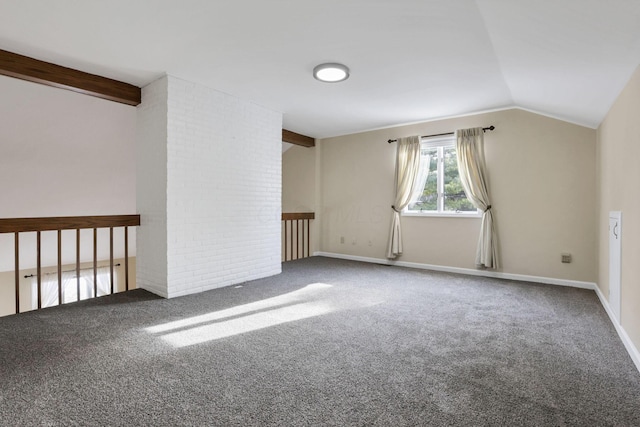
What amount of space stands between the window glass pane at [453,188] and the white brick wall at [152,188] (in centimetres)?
397

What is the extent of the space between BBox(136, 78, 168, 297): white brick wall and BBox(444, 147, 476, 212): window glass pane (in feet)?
13.0

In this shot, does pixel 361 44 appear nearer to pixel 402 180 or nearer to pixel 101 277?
pixel 402 180

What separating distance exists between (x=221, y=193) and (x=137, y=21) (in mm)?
1996

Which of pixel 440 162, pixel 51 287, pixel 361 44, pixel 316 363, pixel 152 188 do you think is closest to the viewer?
pixel 316 363

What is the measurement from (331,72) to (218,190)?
190cm

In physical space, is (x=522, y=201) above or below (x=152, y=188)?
below

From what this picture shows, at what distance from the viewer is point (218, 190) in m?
4.02

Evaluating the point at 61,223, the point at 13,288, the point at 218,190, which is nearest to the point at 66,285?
the point at 13,288

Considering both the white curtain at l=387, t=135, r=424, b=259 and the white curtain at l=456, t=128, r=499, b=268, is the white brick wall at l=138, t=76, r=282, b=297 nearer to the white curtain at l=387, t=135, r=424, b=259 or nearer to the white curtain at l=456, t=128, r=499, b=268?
the white curtain at l=387, t=135, r=424, b=259

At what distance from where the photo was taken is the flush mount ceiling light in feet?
10.4

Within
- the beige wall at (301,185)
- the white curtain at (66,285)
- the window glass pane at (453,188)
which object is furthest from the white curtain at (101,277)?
the window glass pane at (453,188)

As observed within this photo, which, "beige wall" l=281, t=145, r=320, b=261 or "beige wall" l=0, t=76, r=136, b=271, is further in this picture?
"beige wall" l=281, t=145, r=320, b=261

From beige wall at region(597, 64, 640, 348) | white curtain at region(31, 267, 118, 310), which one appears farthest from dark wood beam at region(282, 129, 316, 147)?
white curtain at region(31, 267, 118, 310)

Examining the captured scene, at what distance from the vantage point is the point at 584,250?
4.08m
